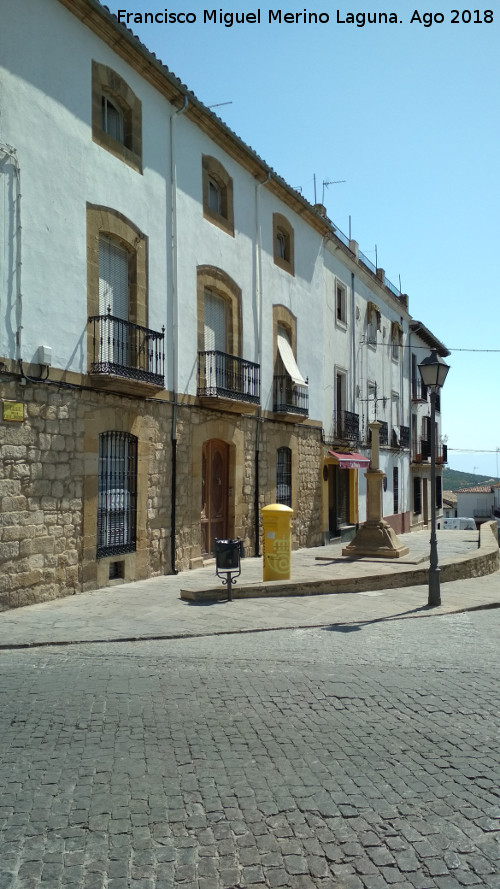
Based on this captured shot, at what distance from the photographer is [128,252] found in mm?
12031

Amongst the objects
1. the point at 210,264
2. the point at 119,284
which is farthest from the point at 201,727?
the point at 210,264

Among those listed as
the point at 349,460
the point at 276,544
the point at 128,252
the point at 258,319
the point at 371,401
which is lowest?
the point at 276,544

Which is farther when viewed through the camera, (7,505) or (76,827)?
(7,505)

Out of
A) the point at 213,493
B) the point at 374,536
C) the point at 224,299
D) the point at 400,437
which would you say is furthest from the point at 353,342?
the point at 213,493

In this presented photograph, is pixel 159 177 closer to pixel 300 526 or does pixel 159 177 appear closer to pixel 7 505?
pixel 7 505

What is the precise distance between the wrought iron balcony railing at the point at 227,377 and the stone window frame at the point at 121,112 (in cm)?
381

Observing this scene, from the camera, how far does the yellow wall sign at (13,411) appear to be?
908 cm

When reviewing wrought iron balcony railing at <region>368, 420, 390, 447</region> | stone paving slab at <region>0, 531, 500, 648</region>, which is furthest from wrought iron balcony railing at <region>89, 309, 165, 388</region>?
wrought iron balcony railing at <region>368, 420, 390, 447</region>

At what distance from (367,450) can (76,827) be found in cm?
2175

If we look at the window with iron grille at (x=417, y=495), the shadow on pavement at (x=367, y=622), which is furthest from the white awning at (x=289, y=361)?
the window with iron grille at (x=417, y=495)

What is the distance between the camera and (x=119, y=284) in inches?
466

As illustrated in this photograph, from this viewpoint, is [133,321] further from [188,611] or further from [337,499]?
[337,499]

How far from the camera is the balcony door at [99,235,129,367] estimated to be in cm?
1123

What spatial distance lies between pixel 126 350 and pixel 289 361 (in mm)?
6712
